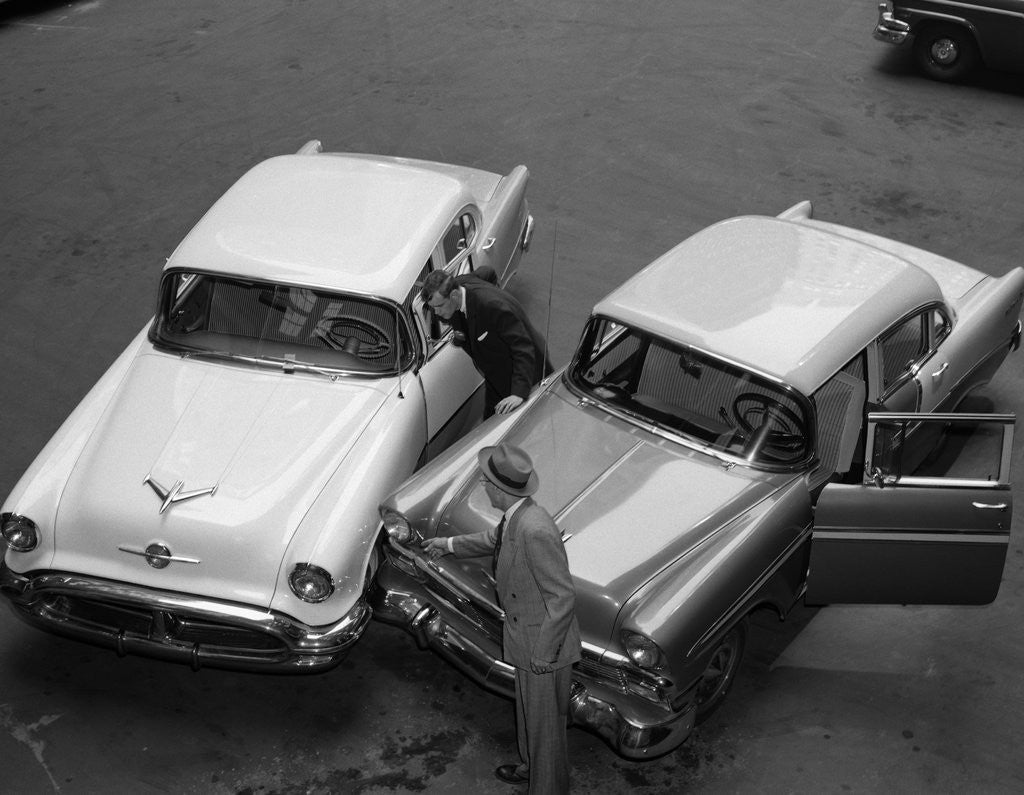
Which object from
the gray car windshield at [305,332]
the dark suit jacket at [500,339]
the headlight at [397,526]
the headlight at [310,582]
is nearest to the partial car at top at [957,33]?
the dark suit jacket at [500,339]

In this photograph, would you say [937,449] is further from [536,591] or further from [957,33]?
[957,33]

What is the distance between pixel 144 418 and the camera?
6.10m

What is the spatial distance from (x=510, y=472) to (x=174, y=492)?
6.05ft

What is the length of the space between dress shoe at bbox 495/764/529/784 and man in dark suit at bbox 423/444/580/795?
0.98 ft

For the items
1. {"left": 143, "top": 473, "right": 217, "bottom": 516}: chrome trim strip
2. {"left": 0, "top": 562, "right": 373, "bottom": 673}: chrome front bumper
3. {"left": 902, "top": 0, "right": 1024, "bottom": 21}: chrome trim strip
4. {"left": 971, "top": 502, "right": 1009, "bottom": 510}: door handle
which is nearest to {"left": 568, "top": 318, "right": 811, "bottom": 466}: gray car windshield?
{"left": 971, "top": 502, "right": 1009, "bottom": 510}: door handle

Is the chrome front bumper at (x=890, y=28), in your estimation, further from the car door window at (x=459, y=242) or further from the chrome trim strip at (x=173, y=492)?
the chrome trim strip at (x=173, y=492)

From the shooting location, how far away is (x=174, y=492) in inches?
222

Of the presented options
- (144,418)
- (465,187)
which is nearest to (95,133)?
(465,187)

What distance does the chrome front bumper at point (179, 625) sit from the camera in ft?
17.7

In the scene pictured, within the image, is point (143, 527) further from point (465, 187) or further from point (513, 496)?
point (465, 187)

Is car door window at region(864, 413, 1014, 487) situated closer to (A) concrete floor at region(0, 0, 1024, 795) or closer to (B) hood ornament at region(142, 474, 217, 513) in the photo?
(A) concrete floor at region(0, 0, 1024, 795)

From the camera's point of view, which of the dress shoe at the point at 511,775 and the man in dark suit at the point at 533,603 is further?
the dress shoe at the point at 511,775

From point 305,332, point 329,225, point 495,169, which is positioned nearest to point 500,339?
point 305,332

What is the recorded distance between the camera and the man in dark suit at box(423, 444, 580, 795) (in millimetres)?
4629
